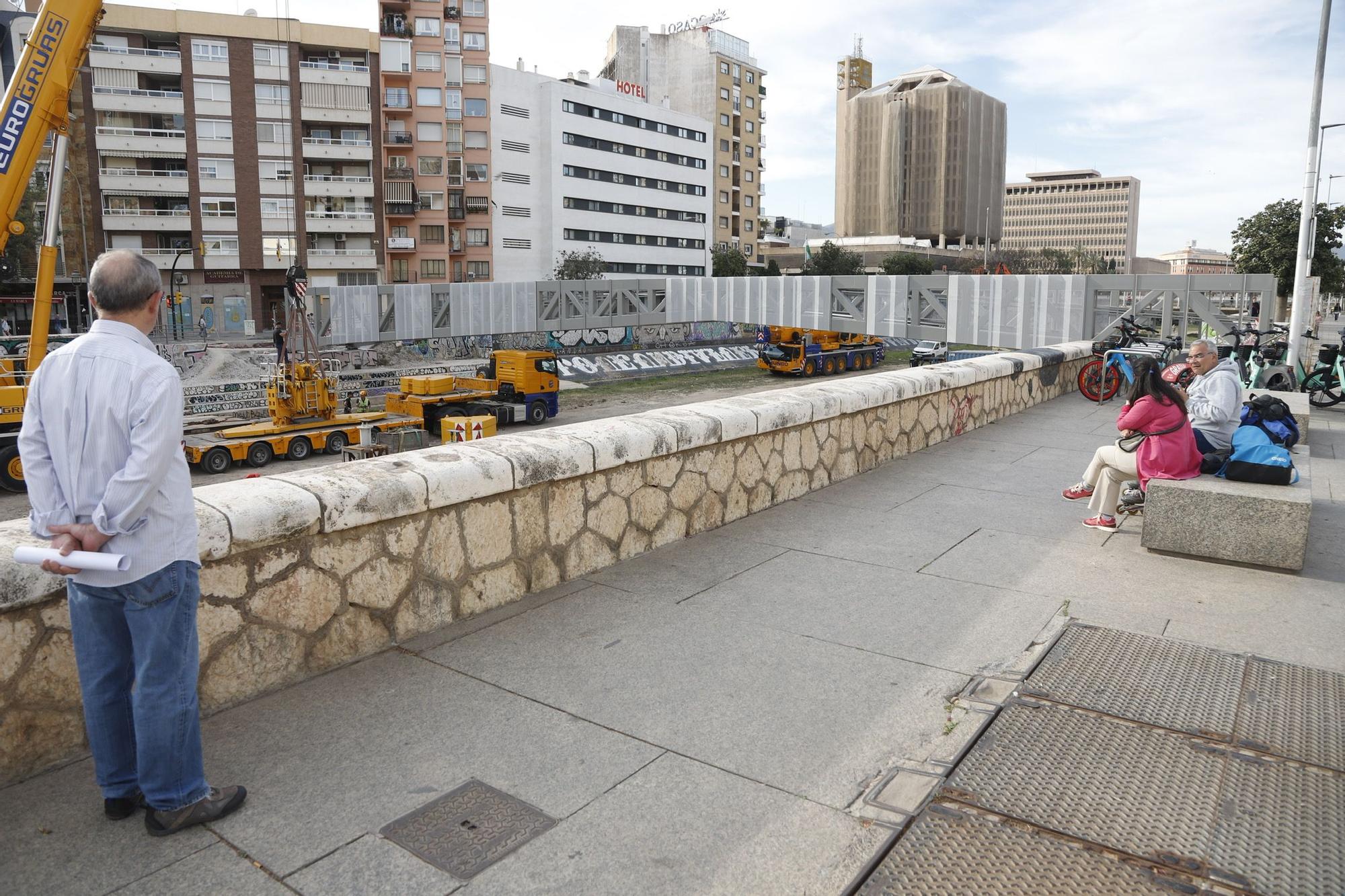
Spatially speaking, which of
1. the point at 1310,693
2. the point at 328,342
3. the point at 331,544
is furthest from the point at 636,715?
the point at 328,342

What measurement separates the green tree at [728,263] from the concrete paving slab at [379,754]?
304 feet

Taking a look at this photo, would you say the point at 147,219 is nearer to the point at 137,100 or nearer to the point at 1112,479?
the point at 137,100

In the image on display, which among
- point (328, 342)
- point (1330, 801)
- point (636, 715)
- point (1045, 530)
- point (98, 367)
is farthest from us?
point (328, 342)

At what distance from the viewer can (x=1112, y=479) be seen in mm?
6895

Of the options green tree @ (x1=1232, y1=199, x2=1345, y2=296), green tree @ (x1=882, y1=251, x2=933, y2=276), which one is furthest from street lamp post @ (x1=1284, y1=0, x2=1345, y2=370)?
green tree @ (x1=882, y1=251, x2=933, y2=276)

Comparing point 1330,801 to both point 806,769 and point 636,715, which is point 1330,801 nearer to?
point 806,769

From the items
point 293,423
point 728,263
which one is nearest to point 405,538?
point 293,423

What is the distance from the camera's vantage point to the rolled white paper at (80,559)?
259 cm

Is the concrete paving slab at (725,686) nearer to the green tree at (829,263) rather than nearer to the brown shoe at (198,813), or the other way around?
the brown shoe at (198,813)

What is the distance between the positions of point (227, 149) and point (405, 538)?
6640cm

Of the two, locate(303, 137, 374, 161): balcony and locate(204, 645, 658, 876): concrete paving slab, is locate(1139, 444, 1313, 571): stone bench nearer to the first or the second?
locate(204, 645, 658, 876): concrete paving slab

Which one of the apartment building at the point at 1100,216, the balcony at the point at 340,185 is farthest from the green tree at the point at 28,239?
the apartment building at the point at 1100,216

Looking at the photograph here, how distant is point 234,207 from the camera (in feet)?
202

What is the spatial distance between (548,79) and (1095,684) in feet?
265
